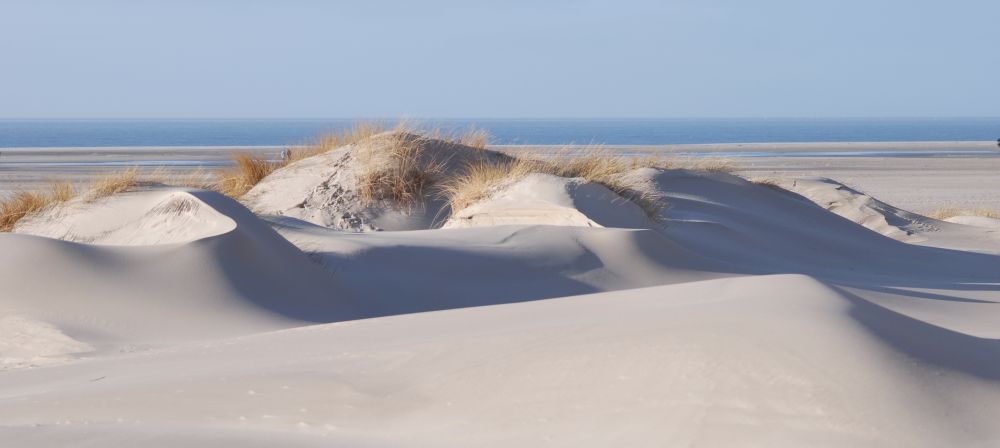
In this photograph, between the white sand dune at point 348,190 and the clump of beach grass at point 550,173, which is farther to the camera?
the white sand dune at point 348,190

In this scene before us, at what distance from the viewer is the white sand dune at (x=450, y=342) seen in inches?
132

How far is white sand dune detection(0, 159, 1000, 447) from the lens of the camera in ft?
11.0

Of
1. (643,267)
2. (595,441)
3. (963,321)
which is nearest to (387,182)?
(643,267)

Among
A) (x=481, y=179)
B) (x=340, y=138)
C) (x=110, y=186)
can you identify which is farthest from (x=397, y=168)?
(x=110, y=186)

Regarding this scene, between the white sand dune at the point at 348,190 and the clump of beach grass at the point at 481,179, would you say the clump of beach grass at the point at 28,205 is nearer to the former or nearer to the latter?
the white sand dune at the point at 348,190

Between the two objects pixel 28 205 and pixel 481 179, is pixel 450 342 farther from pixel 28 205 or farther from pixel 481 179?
pixel 481 179

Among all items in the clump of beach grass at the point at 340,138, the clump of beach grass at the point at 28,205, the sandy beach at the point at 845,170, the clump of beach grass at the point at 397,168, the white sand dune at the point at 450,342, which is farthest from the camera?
the sandy beach at the point at 845,170

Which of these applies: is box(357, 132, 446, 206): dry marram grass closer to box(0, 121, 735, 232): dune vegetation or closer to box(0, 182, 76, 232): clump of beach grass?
box(0, 121, 735, 232): dune vegetation

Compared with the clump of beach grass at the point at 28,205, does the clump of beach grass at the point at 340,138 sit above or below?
above

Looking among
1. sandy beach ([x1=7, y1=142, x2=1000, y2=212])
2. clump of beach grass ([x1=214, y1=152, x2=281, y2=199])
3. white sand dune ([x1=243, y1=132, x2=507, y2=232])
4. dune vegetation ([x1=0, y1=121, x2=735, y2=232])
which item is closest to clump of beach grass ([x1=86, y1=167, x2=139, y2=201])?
dune vegetation ([x1=0, y1=121, x2=735, y2=232])

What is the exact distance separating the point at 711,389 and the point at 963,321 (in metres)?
4.14

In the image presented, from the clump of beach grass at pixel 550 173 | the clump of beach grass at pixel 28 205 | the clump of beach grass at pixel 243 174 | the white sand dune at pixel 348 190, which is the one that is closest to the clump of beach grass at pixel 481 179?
the clump of beach grass at pixel 550 173

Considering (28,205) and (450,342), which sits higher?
(450,342)

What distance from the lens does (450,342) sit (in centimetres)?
430
